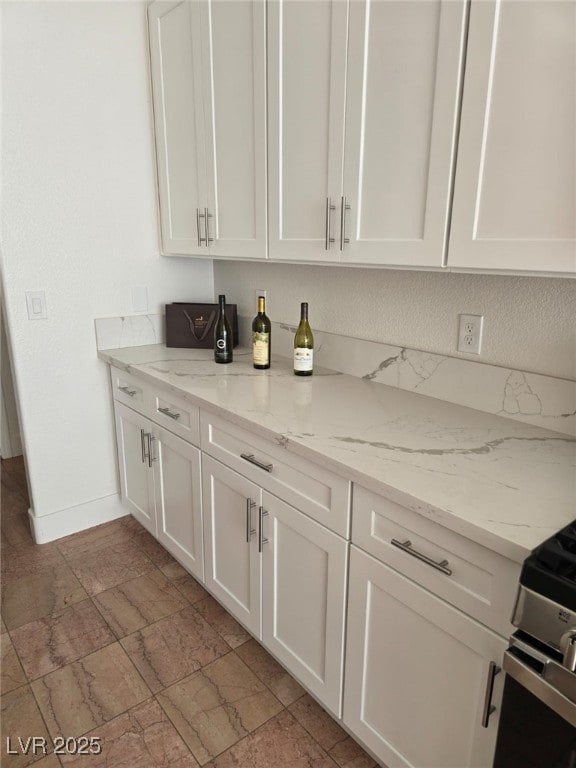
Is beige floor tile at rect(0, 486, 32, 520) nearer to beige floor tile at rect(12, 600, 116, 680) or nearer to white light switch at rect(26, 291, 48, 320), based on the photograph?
beige floor tile at rect(12, 600, 116, 680)

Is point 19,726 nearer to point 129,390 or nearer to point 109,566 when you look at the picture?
point 109,566

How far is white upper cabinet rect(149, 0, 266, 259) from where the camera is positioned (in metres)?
1.76

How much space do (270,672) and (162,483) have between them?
2.80ft

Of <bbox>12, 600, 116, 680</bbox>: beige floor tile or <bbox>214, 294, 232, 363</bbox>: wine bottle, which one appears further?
<bbox>214, 294, 232, 363</bbox>: wine bottle

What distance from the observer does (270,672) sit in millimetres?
1748

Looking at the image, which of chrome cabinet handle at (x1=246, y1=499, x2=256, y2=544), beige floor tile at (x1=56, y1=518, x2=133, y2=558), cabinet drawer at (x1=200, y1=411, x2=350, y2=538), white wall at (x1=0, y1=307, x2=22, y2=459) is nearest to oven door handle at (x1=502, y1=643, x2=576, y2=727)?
cabinet drawer at (x1=200, y1=411, x2=350, y2=538)

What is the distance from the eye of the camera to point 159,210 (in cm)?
246

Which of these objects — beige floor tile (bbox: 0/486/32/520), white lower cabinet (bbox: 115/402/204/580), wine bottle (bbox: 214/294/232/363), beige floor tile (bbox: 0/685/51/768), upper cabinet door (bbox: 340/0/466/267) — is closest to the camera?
upper cabinet door (bbox: 340/0/466/267)

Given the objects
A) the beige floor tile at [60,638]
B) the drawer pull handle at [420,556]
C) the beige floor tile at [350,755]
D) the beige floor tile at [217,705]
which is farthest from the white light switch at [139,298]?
the beige floor tile at [350,755]

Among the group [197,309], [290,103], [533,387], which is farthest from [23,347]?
[533,387]

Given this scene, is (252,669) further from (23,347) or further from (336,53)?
(336,53)

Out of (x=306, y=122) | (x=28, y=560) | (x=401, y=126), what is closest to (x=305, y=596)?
(x=401, y=126)

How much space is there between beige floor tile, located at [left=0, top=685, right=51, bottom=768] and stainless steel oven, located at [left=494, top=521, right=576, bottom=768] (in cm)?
134
